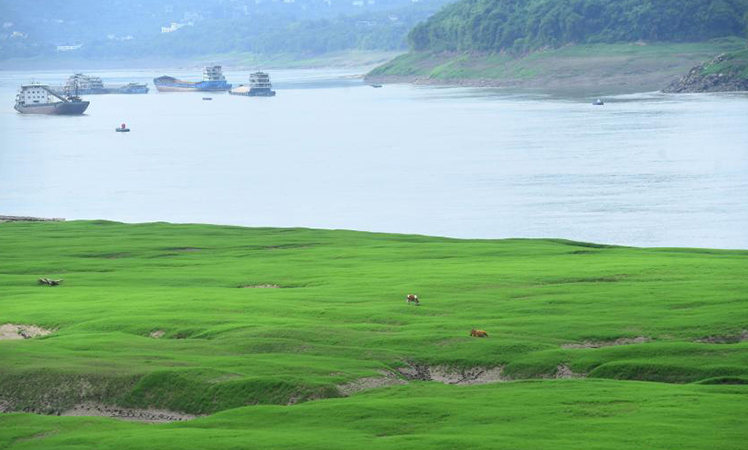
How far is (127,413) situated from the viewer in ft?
102

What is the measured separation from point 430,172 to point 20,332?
71573 millimetres

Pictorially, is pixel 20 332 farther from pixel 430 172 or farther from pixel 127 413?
pixel 430 172

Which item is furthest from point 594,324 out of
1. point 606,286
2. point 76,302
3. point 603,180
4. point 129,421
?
point 603,180

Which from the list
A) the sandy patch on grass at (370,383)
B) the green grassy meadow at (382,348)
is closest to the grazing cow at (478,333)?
the green grassy meadow at (382,348)

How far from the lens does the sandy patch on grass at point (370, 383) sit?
100ft

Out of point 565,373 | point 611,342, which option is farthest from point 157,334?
point 611,342

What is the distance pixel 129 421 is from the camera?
30078 millimetres

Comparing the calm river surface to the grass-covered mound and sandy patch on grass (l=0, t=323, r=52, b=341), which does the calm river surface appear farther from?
the grass-covered mound

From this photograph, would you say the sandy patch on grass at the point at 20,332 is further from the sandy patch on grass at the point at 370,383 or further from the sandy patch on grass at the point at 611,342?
the sandy patch on grass at the point at 611,342

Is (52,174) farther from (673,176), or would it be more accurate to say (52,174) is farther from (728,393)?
(728,393)

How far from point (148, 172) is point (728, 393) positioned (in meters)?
95.5

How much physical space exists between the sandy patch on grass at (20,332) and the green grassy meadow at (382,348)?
13.0 inches

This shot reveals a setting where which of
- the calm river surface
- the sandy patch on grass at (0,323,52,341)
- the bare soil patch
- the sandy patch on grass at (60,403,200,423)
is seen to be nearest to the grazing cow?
the sandy patch on grass at (60,403,200,423)

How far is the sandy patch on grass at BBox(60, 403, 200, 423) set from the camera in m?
30.6
